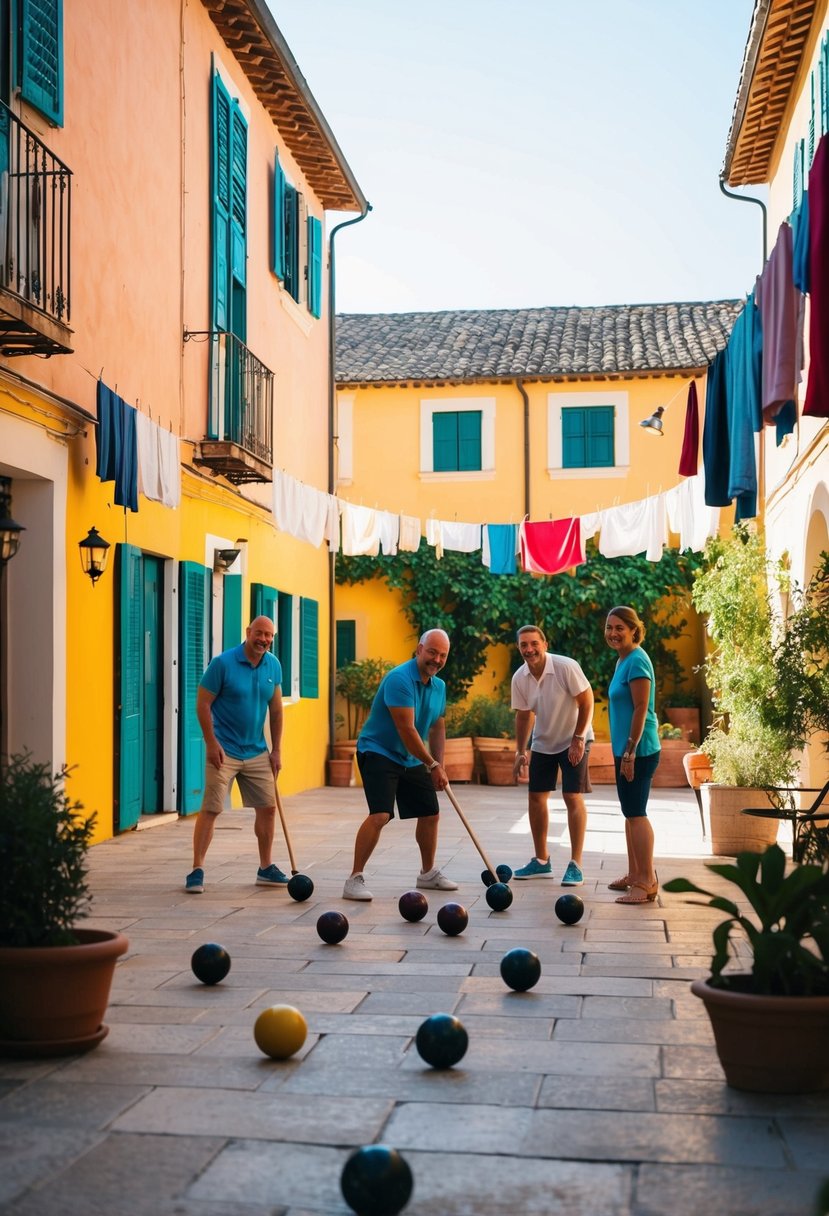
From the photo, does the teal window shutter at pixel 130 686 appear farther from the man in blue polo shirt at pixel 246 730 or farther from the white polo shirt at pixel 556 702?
the white polo shirt at pixel 556 702

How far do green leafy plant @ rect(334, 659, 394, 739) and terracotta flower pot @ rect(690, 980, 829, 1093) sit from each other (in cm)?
1596

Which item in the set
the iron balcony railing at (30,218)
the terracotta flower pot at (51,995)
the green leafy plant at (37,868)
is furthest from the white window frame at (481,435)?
the terracotta flower pot at (51,995)

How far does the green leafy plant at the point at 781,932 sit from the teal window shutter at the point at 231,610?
35.5 ft

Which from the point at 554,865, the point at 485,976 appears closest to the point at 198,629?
the point at 554,865

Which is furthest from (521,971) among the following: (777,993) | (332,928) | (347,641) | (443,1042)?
(347,641)

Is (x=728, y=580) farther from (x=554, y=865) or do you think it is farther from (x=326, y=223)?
(x=326, y=223)

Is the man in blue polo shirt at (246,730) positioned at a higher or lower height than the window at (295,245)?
lower

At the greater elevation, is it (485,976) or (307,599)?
(307,599)

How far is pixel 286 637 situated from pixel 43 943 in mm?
13168

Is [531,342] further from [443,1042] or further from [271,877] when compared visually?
[443,1042]

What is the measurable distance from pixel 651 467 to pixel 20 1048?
18.2 metres

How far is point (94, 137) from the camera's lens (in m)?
10.9

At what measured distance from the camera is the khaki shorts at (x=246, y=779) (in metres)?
9.15

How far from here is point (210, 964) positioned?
236 inches
